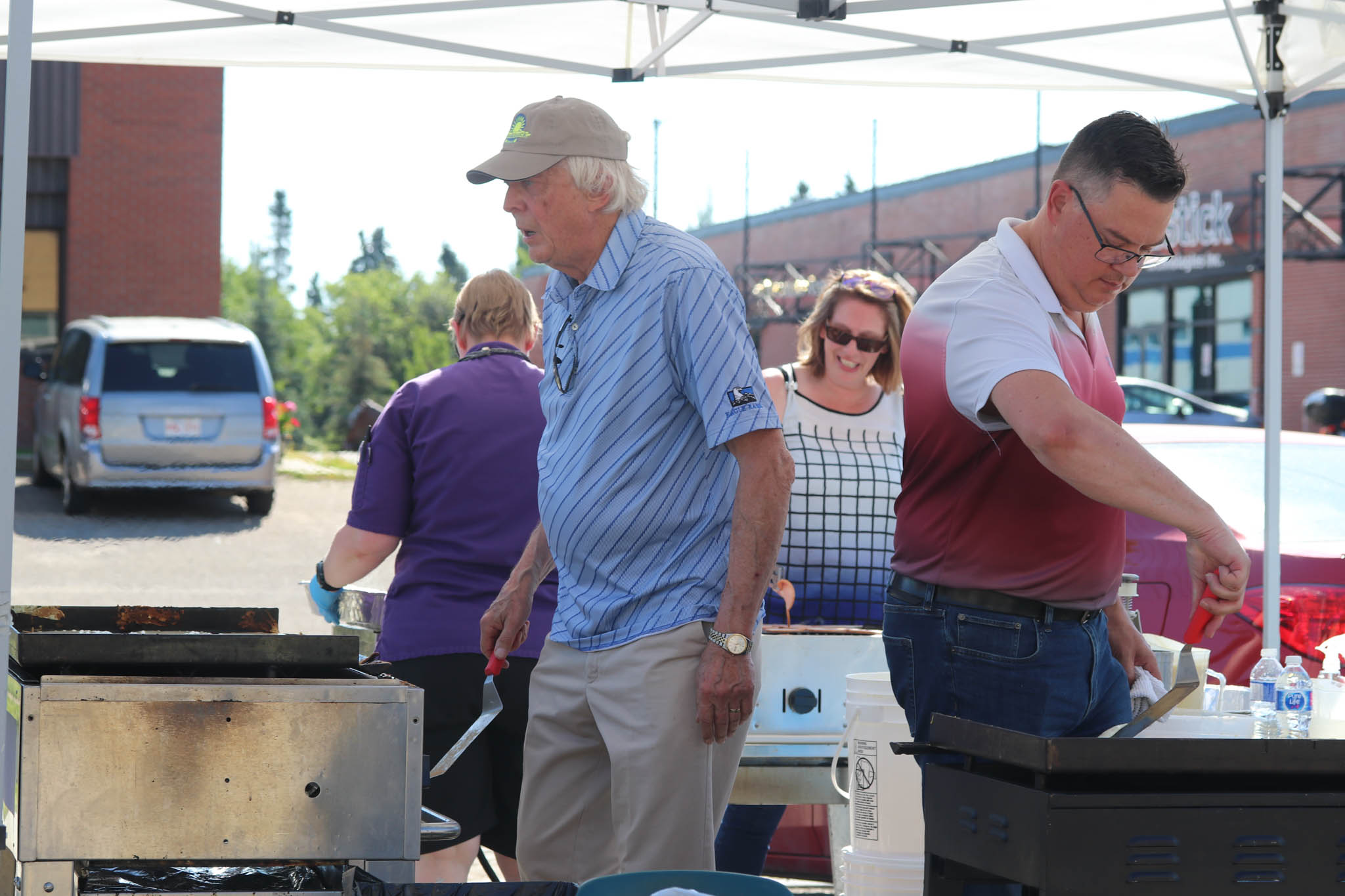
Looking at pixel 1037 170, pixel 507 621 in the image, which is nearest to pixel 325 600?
pixel 507 621

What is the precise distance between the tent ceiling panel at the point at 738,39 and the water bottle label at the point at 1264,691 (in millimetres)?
1918

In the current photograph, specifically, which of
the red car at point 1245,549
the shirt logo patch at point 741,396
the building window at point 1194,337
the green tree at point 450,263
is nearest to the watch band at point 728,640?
the shirt logo patch at point 741,396

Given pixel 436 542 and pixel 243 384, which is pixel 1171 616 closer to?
pixel 436 542

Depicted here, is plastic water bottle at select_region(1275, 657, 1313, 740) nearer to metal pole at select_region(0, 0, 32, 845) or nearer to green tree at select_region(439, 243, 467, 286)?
metal pole at select_region(0, 0, 32, 845)

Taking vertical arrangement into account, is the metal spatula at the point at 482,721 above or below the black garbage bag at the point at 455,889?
above

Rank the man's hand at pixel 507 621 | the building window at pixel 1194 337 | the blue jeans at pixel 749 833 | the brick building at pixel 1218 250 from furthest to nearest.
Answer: the building window at pixel 1194 337, the brick building at pixel 1218 250, the blue jeans at pixel 749 833, the man's hand at pixel 507 621

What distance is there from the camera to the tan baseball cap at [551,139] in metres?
2.66

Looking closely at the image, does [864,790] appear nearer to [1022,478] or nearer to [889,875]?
[889,875]

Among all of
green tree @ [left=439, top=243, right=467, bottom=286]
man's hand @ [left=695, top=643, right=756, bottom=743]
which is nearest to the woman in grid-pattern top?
man's hand @ [left=695, top=643, right=756, bottom=743]

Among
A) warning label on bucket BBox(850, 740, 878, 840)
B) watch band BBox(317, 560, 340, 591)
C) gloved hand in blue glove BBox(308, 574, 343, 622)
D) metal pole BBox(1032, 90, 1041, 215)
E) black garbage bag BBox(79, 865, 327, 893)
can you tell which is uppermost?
metal pole BBox(1032, 90, 1041, 215)

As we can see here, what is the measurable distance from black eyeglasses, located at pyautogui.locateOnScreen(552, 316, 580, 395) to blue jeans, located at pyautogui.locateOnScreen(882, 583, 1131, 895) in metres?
0.71

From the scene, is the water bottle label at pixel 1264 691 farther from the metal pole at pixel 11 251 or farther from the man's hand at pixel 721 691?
the metal pole at pixel 11 251

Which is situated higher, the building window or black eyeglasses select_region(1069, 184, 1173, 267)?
the building window

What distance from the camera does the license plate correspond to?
13961 millimetres
